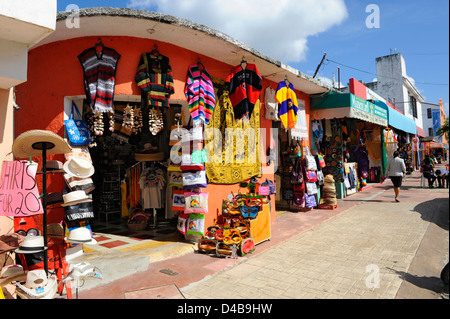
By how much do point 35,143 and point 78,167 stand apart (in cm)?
113

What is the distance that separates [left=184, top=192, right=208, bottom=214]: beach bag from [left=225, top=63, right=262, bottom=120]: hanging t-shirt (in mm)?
1987

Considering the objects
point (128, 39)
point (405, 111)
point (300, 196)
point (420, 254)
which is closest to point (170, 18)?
point (128, 39)

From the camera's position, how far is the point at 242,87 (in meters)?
6.37

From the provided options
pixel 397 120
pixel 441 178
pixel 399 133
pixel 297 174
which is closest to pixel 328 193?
pixel 297 174

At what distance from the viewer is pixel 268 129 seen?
815cm

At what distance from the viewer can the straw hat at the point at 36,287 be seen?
121 inches

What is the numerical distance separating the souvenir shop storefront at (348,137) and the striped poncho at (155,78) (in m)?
6.29

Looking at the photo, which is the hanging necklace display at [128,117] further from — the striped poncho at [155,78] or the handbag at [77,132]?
the handbag at [77,132]

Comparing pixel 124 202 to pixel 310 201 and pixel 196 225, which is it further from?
pixel 310 201

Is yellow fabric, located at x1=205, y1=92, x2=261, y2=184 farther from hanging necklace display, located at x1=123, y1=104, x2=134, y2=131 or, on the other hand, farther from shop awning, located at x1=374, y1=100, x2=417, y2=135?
shop awning, located at x1=374, y1=100, x2=417, y2=135

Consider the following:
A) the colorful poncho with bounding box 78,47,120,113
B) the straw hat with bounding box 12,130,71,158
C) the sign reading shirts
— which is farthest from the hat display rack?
the colorful poncho with bounding box 78,47,120,113

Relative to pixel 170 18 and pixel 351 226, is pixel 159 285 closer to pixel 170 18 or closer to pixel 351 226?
pixel 170 18

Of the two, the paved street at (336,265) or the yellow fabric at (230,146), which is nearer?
the paved street at (336,265)

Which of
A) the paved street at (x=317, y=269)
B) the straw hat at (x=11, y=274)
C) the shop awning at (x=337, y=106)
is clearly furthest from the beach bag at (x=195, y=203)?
the shop awning at (x=337, y=106)
